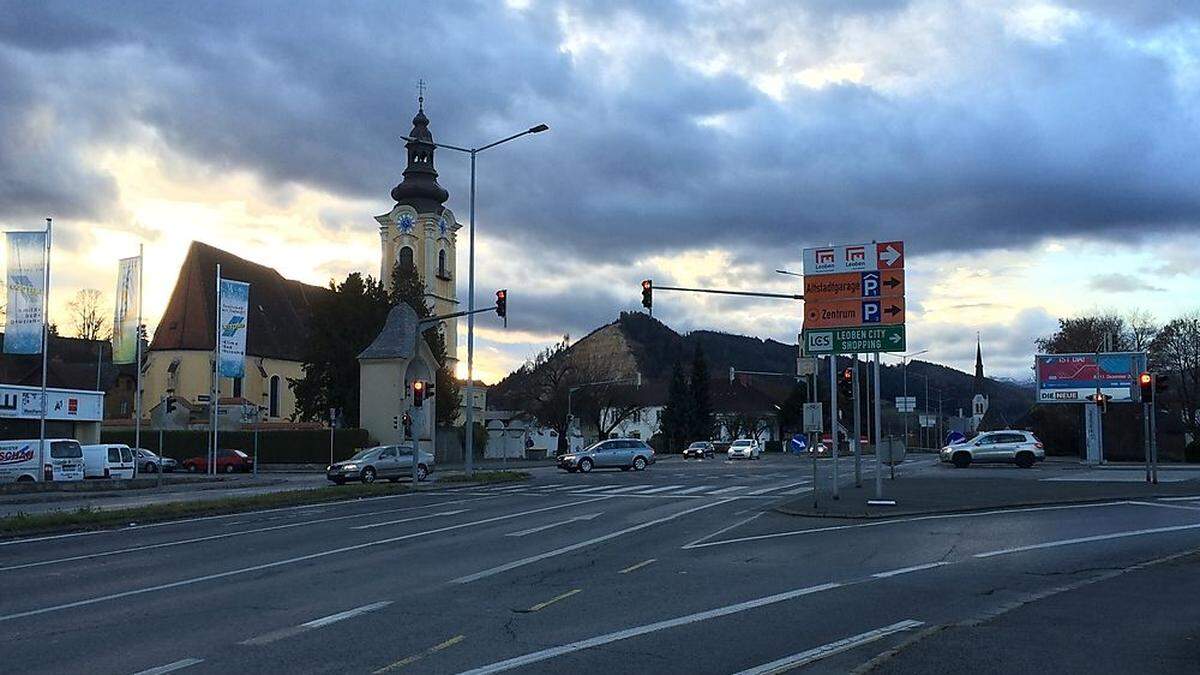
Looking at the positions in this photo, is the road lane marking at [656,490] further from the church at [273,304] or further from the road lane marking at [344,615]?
the church at [273,304]

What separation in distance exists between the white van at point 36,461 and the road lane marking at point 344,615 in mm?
30329

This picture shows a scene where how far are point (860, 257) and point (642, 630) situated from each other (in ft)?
55.9

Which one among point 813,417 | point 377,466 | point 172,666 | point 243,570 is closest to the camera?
point 172,666

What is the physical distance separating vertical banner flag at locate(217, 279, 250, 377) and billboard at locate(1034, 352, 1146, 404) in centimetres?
3933

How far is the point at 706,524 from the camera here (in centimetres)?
2030

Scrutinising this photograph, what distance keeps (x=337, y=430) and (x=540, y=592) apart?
158ft

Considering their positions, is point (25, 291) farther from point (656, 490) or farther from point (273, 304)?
point (273, 304)

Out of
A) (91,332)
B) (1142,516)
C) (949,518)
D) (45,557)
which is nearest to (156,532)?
(45,557)

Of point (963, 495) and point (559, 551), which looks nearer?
point (559, 551)

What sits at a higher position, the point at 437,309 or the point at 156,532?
the point at 437,309

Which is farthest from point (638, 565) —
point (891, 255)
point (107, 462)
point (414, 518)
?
point (107, 462)

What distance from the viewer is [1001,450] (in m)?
46.3

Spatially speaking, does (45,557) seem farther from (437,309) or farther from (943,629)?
(437,309)

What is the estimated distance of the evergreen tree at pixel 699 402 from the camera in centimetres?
10362
